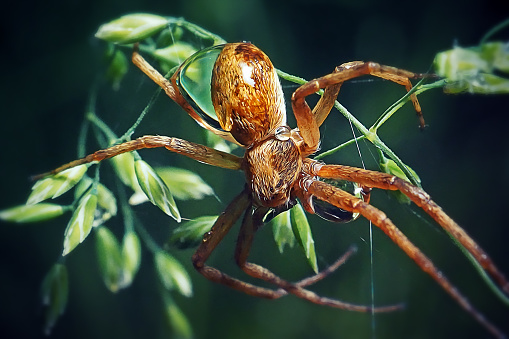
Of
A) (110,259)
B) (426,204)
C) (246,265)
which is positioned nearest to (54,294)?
(110,259)

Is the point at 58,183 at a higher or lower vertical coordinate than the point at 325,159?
lower

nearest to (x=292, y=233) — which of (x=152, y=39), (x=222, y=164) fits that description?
(x=222, y=164)

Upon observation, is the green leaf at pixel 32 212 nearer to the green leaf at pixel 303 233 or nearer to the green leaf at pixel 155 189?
the green leaf at pixel 155 189

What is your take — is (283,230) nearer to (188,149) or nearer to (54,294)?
(188,149)

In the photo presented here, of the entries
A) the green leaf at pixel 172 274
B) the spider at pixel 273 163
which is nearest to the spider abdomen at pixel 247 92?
the spider at pixel 273 163

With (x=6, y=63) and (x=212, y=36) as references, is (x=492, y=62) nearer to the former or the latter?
(x=212, y=36)

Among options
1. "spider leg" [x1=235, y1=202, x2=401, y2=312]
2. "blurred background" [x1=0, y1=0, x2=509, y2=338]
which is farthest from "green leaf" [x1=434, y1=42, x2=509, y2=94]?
"spider leg" [x1=235, y1=202, x2=401, y2=312]
